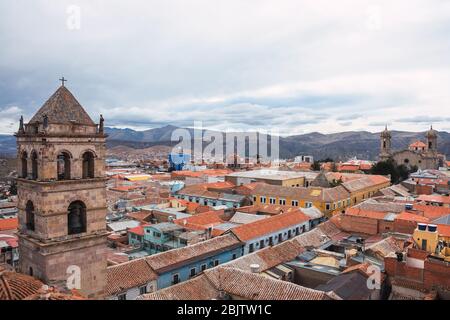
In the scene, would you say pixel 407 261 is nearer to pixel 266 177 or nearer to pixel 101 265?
pixel 101 265

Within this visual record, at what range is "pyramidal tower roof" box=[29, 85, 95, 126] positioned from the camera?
1395 centimetres

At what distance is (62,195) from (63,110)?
3393mm

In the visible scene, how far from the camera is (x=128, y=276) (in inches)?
848

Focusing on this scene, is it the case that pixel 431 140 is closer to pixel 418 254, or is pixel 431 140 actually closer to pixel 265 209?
pixel 265 209

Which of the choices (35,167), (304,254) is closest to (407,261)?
(304,254)

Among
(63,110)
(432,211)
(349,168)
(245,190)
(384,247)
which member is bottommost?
(384,247)

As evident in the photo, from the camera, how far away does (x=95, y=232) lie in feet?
49.0

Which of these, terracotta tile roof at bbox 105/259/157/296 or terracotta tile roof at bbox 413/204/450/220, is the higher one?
terracotta tile roof at bbox 413/204/450/220

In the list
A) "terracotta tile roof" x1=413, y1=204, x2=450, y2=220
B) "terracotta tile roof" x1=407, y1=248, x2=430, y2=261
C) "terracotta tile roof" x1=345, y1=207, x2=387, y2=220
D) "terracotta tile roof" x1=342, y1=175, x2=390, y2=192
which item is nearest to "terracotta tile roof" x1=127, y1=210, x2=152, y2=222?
"terracotta tile roof" x1=345, y1=207, x2=387, y2=220

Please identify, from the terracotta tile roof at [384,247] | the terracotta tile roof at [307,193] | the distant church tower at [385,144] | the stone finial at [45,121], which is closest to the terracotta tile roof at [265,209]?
the terracotta tile roof at [307,193]

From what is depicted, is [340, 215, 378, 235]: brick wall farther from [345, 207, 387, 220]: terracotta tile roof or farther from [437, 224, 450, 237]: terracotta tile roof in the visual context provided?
[437, 224, 450, 237]: terracotta tile roof

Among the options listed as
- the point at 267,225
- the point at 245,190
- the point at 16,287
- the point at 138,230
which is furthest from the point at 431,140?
the point at 16,287

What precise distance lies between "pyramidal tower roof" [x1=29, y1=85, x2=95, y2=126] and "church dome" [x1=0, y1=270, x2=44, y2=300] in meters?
5.72

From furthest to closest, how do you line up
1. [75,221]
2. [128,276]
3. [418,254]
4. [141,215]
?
1. [141,215]
2. [128,276]
3. [418,254]
4. [75,221]
